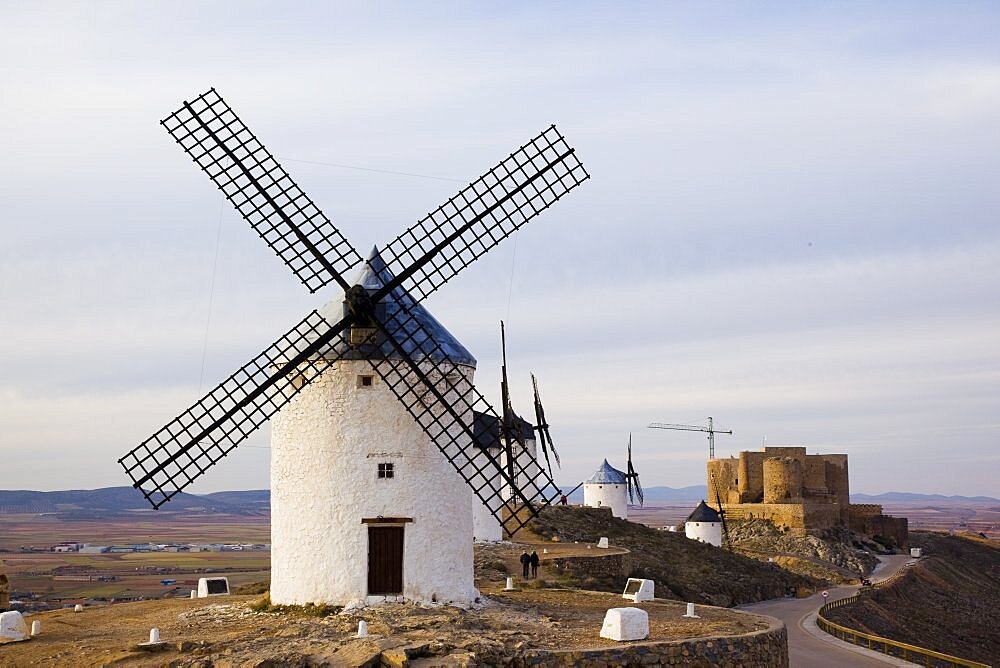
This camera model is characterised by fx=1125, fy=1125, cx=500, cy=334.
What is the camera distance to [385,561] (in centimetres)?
1864

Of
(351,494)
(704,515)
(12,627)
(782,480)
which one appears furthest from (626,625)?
(782,480)

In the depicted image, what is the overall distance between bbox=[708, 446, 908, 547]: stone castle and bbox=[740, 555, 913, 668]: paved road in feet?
58.0

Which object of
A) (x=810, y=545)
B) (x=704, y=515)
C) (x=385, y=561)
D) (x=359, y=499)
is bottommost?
(x=810, y=545)

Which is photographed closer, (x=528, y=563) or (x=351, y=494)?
(x=351, y=494)

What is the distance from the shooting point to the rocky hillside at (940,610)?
35.6 meters

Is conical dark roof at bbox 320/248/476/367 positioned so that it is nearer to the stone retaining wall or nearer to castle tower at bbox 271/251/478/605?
castle tower at bbox 271/251/478/605

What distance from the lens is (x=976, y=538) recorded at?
7812cm

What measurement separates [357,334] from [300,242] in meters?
1.88

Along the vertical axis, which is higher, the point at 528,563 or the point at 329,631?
the point at 329,631

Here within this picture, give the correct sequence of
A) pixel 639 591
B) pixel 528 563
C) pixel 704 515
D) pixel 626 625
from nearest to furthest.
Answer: pixel 626 625 < pixel 639 591 < pixel 528 563 < pixel 704 515

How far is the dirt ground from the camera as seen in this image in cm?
1499

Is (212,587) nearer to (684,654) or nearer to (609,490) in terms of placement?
(684,654)

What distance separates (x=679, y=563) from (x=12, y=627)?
90.0 feet

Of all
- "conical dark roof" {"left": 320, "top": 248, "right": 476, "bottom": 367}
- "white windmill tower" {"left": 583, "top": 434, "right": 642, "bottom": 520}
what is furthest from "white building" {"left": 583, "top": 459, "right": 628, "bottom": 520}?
"conical dark roof" {"left": 320, "top": 248, "right": 476, "bottom": 367}
